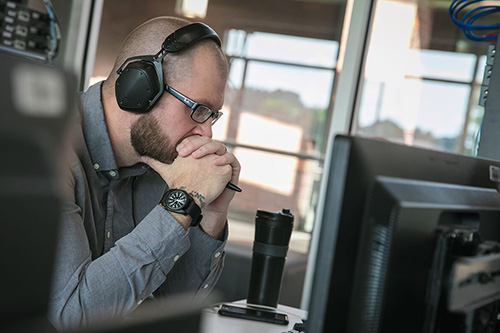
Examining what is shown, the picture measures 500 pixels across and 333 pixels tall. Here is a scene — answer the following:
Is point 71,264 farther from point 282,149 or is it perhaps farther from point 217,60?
point 282,149

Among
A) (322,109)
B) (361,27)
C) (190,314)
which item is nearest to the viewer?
(190,314)

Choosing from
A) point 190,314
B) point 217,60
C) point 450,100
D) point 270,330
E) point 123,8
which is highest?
point 123,8

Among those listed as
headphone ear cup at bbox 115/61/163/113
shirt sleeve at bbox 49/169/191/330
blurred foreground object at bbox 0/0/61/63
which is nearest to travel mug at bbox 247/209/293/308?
shirt sleeve at bbox 49/169/191/330

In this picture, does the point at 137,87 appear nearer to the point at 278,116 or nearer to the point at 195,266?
the point at 195,266

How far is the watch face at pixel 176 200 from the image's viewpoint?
1.21 meters

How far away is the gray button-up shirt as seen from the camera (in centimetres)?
107

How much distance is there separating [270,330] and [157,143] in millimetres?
547

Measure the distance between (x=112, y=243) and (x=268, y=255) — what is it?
14.8 inches

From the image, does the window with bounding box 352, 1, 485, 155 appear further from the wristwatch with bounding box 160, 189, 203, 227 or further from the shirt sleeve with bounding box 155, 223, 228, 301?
the wristwatch with bounding box 160, 189, 203, 227

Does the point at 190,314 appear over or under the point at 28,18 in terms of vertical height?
under

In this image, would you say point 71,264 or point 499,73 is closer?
point 71,264

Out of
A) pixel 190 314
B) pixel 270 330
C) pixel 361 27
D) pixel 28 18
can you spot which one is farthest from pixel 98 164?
pixel 361 27

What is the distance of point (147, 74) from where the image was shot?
54.9 inches

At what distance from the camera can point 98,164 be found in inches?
53.5
